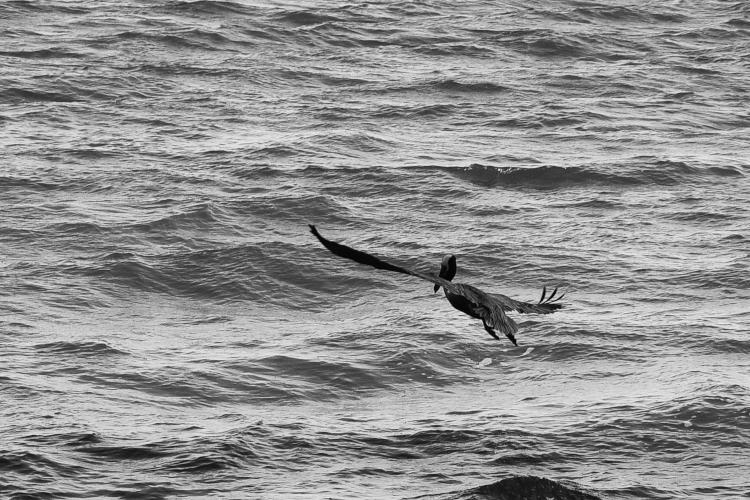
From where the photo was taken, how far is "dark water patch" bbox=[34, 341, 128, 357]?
2375 cm

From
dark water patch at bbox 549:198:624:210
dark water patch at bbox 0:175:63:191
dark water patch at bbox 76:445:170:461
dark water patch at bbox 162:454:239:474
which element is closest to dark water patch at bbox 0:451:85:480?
dark water patch at bbox 76:445:170:461

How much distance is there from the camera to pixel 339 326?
2569 centimetres

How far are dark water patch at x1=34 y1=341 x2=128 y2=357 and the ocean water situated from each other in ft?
0.21

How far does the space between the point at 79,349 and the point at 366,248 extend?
6.36 meters

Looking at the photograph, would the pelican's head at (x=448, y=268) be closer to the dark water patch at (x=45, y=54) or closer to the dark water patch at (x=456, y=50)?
the dark water patch at (x=45, y=54)

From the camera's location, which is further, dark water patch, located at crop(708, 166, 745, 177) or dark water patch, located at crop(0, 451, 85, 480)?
dark water patch, located at crop(708, 166, 745, 177)

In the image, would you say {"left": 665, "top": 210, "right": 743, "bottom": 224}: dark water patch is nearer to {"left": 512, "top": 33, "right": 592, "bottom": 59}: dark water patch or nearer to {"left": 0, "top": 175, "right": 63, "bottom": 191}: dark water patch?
{"left": 512, "top": 33, "right": 592, "bottom": 59}: dark water patch

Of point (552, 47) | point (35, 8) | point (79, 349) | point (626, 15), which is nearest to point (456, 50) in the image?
point (552, 47)

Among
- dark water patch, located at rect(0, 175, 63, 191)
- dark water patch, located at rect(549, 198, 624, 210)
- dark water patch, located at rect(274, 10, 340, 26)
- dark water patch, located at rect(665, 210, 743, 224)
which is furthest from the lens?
dark water patch, located at rect(274, 10, 340, 26)

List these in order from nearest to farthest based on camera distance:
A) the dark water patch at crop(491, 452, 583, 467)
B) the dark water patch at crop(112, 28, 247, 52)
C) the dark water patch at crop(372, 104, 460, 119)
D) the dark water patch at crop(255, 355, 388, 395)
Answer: the dark water patch at crop(491, 452, 583, 467), the dark water patch at crop(255, 355, 388, 395), the dark water patch at crop(372, 104, 460, 119), the dark water patch at crop(112, 28, 247, 52)

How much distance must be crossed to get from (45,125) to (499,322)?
23517 millimetres

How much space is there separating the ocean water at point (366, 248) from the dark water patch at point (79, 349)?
2.5 inches

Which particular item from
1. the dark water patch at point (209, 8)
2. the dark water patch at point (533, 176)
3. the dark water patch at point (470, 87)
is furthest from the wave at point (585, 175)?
the dark water patch at point (209, 8)

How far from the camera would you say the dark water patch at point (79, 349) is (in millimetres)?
23750
